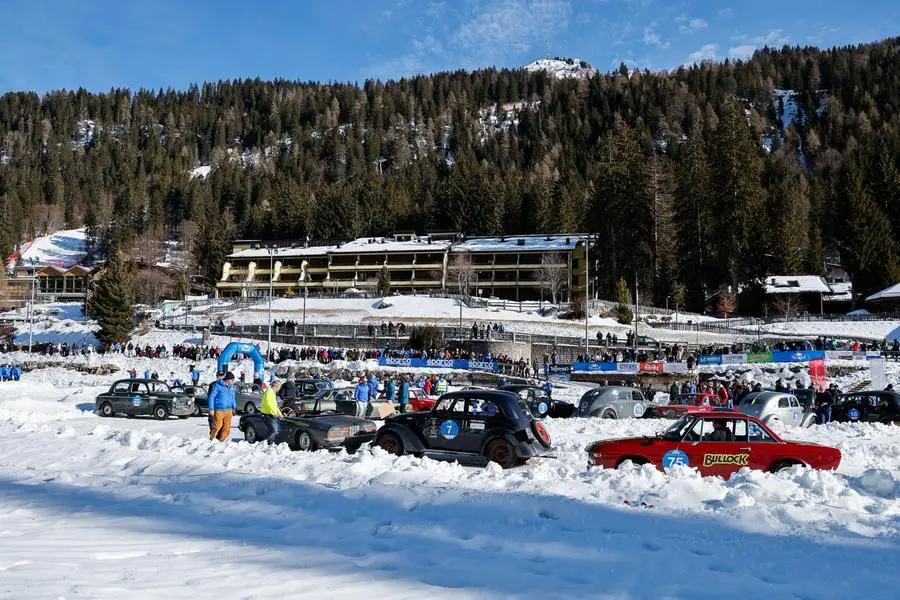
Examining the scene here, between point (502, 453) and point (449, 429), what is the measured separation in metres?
1.11

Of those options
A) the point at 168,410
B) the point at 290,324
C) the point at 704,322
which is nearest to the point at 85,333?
the point at 290,324

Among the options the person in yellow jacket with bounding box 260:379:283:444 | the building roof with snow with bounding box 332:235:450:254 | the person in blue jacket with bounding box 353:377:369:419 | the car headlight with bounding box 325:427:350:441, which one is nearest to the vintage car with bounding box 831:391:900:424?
the person in blue jacket with bounding box 353:377:369:419

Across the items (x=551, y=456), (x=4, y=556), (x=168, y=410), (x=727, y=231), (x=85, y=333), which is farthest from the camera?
(x=727, y=231)

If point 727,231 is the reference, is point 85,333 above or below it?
below

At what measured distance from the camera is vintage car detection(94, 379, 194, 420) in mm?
24719

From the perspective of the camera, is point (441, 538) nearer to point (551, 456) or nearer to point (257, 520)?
point (257, 520)

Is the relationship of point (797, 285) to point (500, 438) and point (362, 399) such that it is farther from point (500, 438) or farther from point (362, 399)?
point (500, 438)

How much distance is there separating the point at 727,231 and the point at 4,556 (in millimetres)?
73320

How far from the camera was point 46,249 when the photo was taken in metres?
146

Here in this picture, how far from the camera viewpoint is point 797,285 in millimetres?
72688

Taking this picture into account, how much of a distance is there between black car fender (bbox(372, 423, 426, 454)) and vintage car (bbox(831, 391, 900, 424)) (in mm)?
14897

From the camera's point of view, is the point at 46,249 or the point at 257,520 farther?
the point at 46,249

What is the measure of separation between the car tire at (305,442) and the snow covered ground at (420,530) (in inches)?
84.8

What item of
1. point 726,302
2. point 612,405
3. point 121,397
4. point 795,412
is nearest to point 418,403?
point 612,405
